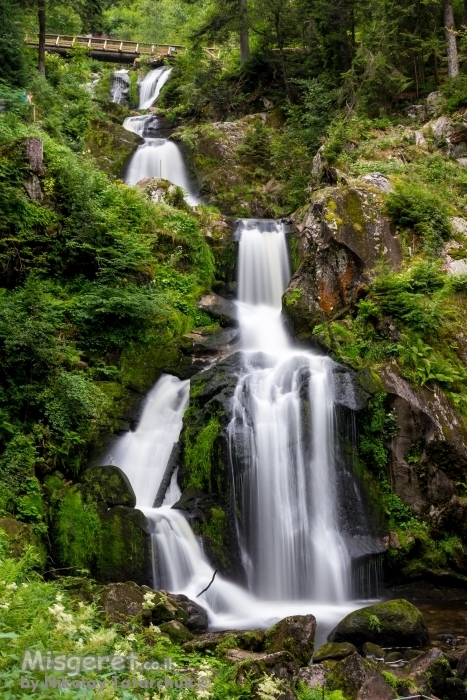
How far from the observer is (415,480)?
11.8 m

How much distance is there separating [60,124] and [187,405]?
13562 millimetres

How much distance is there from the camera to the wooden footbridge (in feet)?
106

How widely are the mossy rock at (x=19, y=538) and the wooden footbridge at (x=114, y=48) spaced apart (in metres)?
29.5

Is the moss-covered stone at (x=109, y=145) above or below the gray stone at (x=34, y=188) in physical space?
above

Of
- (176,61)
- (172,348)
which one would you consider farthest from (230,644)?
(176,61)

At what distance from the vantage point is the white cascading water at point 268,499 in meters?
9.78

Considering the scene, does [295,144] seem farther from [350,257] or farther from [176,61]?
[176,61]

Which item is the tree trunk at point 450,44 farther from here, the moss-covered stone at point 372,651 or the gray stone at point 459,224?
the moss-covered stone at point 372,651

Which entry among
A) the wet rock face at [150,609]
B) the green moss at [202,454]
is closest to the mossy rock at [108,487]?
the green moss at [202,454]

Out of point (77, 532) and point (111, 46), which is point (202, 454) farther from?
point (111, 46)

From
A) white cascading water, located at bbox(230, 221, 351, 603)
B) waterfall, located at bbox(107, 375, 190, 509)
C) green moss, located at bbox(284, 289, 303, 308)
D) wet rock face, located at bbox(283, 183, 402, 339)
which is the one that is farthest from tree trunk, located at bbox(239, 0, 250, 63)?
waterfall, located at bbox(107, 375, 190, 509)

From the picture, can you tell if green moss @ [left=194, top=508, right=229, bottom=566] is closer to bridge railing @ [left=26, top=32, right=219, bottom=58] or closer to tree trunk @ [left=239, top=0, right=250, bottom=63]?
tree trunk @ [left=239, top=0, right=250, bottom=63]

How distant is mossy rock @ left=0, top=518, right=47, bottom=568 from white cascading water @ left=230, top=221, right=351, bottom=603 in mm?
3599

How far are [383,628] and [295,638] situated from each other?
5.36ft
